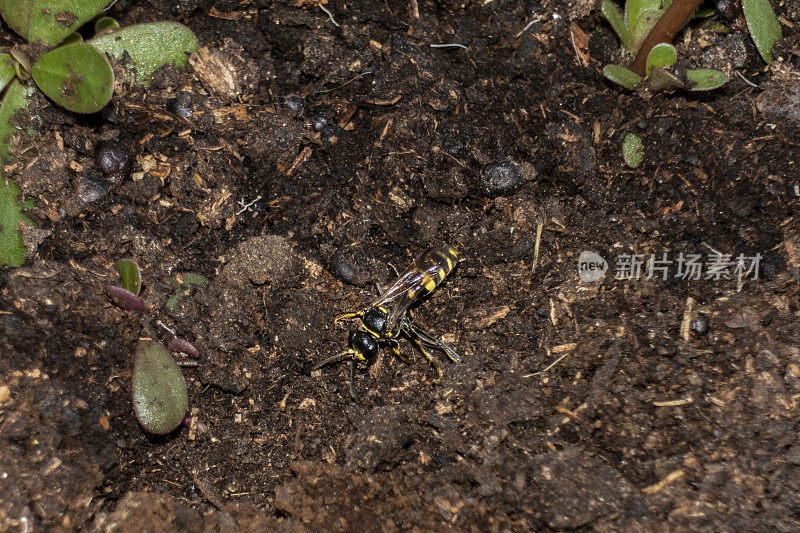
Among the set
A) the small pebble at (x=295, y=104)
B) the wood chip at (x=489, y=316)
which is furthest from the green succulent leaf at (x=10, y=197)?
the wood chip at (x=489, y=316)

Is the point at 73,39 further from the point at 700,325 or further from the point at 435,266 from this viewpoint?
the point at 700,325

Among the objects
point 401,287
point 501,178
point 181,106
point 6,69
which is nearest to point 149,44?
point 181,106

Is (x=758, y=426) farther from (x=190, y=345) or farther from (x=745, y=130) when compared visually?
(x=190, y=345)

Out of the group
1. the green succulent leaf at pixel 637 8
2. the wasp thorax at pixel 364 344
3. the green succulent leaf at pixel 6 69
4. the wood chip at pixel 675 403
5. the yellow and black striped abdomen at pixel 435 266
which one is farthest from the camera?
the green succulent leaf at pixel 637 8

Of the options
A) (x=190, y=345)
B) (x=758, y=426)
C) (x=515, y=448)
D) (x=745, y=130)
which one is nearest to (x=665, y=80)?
(x=745, y=130)

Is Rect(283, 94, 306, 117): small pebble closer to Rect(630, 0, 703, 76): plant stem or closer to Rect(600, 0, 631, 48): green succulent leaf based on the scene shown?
Rect(600, 0, 631, 48): green succulent leaf

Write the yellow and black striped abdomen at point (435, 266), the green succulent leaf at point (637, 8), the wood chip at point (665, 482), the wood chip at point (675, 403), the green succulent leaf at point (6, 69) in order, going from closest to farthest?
the wood chip at point (665, 482) → the wood chip at point (675, 403) → the yellow and black striped abdomen at point (435, 266) → the green succulent leaf at point (6, 69) → the green succulent leaf at point (637, 8)

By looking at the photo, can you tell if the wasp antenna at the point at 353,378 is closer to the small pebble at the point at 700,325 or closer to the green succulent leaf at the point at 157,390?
the green succulent leaf at the point at 157,390
